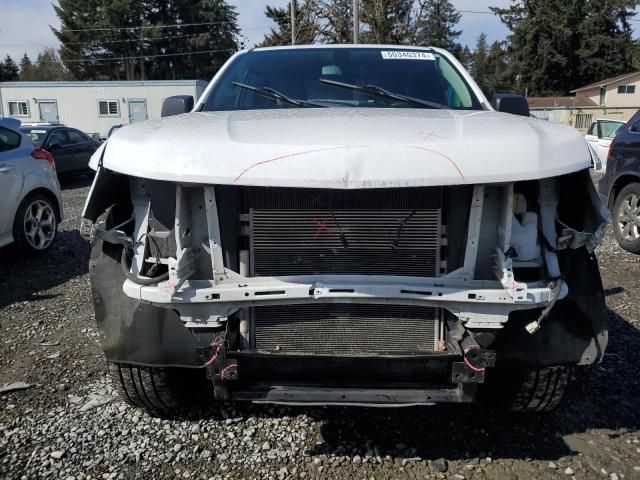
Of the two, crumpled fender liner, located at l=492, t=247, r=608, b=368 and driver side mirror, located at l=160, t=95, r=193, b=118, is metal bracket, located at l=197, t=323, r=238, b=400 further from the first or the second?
driver side mirror, located at l=160, t=95, r=193, b=118

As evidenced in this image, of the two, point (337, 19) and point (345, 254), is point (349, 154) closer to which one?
point (345, 254)

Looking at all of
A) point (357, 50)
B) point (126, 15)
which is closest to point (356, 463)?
Answer: point (357, 50)

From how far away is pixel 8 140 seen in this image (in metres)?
6.35

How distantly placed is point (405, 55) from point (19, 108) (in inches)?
1431

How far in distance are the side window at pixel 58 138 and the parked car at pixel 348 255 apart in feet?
43.1

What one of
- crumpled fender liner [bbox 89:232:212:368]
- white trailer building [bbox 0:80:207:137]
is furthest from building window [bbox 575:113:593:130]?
crumpled fender liner [bbox 89:232:212:368]

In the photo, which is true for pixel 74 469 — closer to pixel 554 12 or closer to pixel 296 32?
pixel 296 32

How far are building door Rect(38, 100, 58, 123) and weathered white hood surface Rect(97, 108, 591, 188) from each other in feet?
115

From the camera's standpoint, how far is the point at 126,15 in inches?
2180

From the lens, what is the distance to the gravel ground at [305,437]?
268 cm

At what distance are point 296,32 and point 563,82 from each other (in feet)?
150

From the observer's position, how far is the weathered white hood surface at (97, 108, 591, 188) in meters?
1.99

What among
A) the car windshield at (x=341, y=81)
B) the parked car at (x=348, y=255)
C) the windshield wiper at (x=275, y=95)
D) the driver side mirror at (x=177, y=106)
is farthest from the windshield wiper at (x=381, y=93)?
the driver side mirror at (x=177, y=106)

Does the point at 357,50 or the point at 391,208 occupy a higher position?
the point at 357,50
